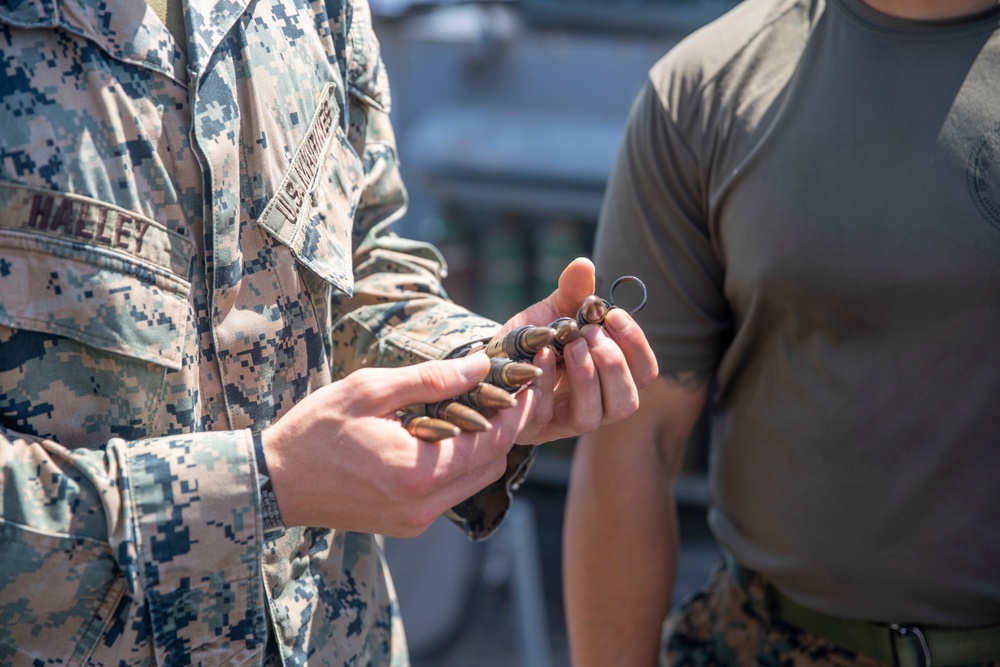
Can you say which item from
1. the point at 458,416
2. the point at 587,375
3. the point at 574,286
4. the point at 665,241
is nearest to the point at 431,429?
the point at 458,416

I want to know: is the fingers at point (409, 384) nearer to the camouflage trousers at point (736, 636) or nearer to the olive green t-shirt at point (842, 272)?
the olive green t-shirt at point (842, 272)

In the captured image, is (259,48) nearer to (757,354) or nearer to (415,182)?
(757,354)

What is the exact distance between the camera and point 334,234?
157 centimetres

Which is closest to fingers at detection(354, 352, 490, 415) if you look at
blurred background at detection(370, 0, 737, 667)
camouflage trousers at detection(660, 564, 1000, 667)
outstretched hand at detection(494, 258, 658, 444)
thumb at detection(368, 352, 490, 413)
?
thumb at detection(368, 352, 490, 413)

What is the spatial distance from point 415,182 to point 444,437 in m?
4.46

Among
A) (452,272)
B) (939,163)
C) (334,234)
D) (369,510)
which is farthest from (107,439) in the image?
(452,272)

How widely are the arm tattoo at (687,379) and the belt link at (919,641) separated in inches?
23.3

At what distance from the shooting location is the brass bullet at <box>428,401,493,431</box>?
4.39 ft

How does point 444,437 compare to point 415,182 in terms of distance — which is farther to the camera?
point 415,182

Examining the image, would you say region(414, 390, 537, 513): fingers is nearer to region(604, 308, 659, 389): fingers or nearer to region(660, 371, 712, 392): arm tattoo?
region(604, 308, 659, 389): fingers

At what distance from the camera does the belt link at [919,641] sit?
1.83m

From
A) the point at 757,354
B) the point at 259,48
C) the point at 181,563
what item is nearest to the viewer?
the point at 181,563

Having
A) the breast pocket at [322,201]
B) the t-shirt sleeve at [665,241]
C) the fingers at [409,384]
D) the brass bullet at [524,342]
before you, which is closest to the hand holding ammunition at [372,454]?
the fingers at [409,384]

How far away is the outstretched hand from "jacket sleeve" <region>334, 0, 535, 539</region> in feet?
0.56
